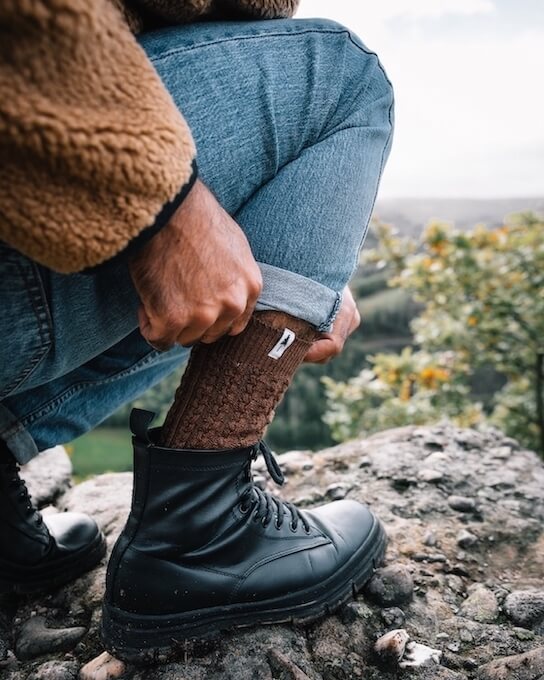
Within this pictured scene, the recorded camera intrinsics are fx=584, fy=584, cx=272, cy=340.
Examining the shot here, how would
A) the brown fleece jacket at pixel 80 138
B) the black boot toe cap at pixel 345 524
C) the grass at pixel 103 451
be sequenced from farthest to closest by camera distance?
the grass at pixel 103 451, the black boot toe cap at pixel 345 524, the brown fleece jacket at pixel 80 138

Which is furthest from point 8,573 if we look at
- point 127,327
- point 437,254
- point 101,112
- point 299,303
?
point 437,254

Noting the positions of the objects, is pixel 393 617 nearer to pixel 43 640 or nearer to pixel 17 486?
pixel 43 640

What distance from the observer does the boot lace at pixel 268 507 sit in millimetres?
1154

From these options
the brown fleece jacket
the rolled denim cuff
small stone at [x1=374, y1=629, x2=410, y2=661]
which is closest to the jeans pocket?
the brown fleece jacket

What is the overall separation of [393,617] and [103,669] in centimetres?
57

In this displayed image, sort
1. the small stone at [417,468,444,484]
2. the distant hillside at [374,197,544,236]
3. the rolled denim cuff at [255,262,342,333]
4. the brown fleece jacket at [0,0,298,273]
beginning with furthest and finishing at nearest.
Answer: the distant hillside at [374,197,544,236], the small stone at [417,468,444,484], the rolled denim cuff at [255,262,342,333], the brown fleece jacket at [0,0,298,273]

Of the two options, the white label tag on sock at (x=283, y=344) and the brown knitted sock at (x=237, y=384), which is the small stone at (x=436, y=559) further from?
the white label tag on sock at (x=283, y=344)

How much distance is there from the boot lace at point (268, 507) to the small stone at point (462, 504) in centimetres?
63

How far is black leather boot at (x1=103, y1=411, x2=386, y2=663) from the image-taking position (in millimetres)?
1039

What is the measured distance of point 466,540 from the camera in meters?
1.54

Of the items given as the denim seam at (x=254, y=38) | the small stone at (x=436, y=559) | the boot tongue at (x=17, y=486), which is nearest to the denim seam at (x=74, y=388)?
the boot tongue at (x=17, y=486)

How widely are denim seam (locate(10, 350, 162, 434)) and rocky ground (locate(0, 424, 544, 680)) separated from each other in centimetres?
43

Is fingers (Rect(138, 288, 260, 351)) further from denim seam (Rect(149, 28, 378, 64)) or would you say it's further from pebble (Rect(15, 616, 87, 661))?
pebble (Rect(15, 616, 87, 661))

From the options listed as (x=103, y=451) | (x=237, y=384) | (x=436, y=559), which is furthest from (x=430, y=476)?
(x=103, y=451)
